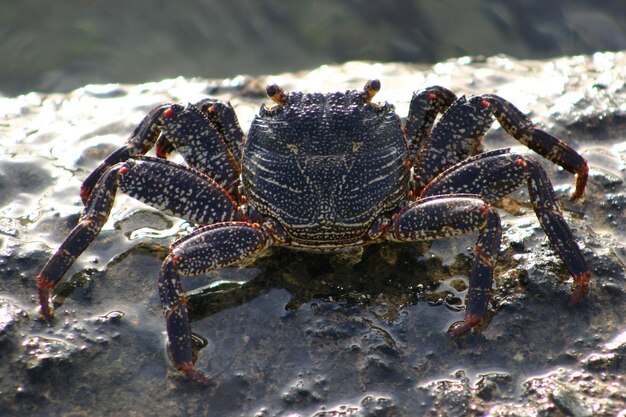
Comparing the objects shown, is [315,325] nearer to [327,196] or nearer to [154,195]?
[327,196]

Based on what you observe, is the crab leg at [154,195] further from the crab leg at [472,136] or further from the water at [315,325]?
the crab leg at [472,136]

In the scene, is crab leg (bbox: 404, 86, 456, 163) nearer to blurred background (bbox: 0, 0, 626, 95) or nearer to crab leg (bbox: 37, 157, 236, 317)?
crab leg (bbox: 37, 157, 236, 317)

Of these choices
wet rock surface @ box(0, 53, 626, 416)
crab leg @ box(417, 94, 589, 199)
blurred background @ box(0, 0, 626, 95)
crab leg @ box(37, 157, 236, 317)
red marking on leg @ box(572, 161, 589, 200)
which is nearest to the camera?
wet rock surface @ box(0, 53, 626, 416)

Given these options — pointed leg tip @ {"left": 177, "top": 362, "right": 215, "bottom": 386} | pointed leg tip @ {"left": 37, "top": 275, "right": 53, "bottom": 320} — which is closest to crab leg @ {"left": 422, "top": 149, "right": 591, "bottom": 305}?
pointed leg tip @ {"left": 177, "top": 362, "right": 215, "bottom": 386}

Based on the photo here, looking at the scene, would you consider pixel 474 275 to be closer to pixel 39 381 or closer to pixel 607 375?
pixel 607 375

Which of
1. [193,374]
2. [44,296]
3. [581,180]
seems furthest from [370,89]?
[44,296]

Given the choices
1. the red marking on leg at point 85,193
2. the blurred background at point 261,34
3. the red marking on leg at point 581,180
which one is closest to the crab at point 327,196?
the red marking on leg at point 85,193
